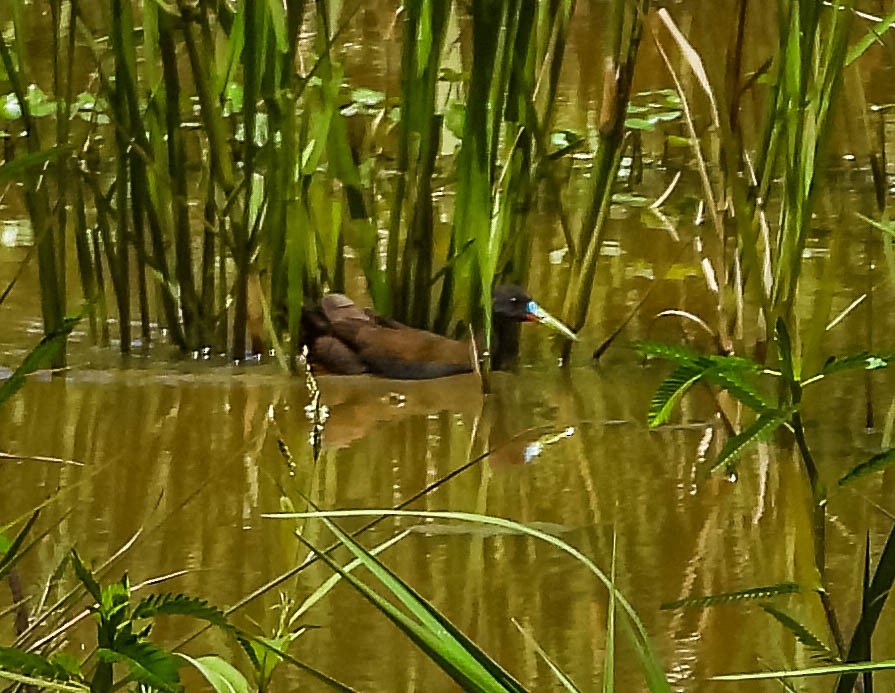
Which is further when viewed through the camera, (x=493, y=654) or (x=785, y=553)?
(x=785, y=553)

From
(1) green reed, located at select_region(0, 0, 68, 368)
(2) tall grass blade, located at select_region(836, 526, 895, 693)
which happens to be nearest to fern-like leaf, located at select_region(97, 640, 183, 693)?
(2) tall grass blade, located at select_region(836, 526, 895, 693)

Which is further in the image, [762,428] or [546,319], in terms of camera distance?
[546,319]

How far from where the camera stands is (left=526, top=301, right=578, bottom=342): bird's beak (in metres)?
1.57

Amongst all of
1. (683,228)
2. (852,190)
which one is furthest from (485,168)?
(852,190)

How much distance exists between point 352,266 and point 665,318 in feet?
1.54

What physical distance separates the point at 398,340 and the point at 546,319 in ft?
0.55

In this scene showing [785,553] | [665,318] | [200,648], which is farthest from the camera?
[665,318]

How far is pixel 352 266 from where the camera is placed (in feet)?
6.50

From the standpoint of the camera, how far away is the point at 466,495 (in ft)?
3.62

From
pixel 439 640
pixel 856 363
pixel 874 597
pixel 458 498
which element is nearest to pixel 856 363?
pixel 856 363

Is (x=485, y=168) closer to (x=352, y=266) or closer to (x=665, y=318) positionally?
(x=665, y=318)

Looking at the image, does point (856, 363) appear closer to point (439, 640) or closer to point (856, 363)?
point (856, 363)

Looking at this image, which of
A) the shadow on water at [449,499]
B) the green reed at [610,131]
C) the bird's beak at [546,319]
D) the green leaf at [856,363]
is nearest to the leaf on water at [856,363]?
the green leaf at [856,363]

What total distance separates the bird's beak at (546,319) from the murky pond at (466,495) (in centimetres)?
3
